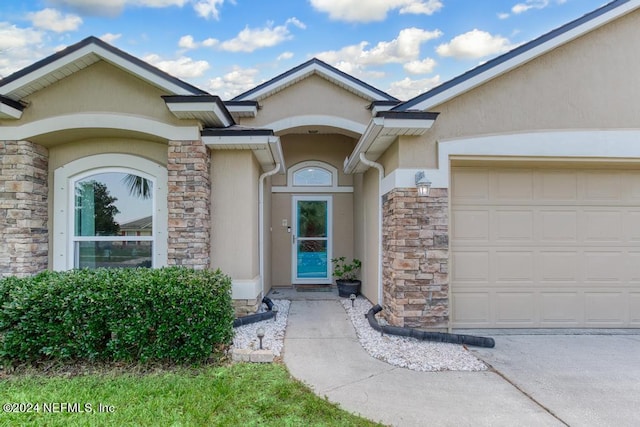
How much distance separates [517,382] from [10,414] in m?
5.08

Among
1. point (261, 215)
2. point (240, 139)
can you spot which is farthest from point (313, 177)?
point (240, 139)

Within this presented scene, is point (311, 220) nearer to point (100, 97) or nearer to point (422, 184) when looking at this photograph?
point (422, 184)

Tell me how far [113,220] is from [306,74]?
578 centimetres

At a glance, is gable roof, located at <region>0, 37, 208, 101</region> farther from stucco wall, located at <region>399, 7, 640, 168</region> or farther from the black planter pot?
the black planter pot

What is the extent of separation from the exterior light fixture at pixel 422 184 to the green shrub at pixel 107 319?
3380 millimetres

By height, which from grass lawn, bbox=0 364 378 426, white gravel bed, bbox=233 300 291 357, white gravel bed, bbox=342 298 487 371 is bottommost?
white gravel bed, bbox=342 298 487 371

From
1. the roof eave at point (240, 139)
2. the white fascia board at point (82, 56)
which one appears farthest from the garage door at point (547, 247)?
the white fascia board at point (82, 56)

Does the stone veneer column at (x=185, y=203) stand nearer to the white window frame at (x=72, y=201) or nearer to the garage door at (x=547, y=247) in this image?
the white window frame at (x=72, y=201)

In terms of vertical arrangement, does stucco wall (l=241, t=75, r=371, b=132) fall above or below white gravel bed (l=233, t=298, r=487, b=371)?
above

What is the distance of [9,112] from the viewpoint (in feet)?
18.6

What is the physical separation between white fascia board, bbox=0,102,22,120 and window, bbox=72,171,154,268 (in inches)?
52.0

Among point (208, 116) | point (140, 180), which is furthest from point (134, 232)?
point (208, 116)

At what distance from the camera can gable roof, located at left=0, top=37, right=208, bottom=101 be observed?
556cm

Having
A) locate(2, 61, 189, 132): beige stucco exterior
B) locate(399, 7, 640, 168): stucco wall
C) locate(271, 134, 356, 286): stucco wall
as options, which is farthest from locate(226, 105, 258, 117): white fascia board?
locate(399, 7, 640, 168): stucco wall
